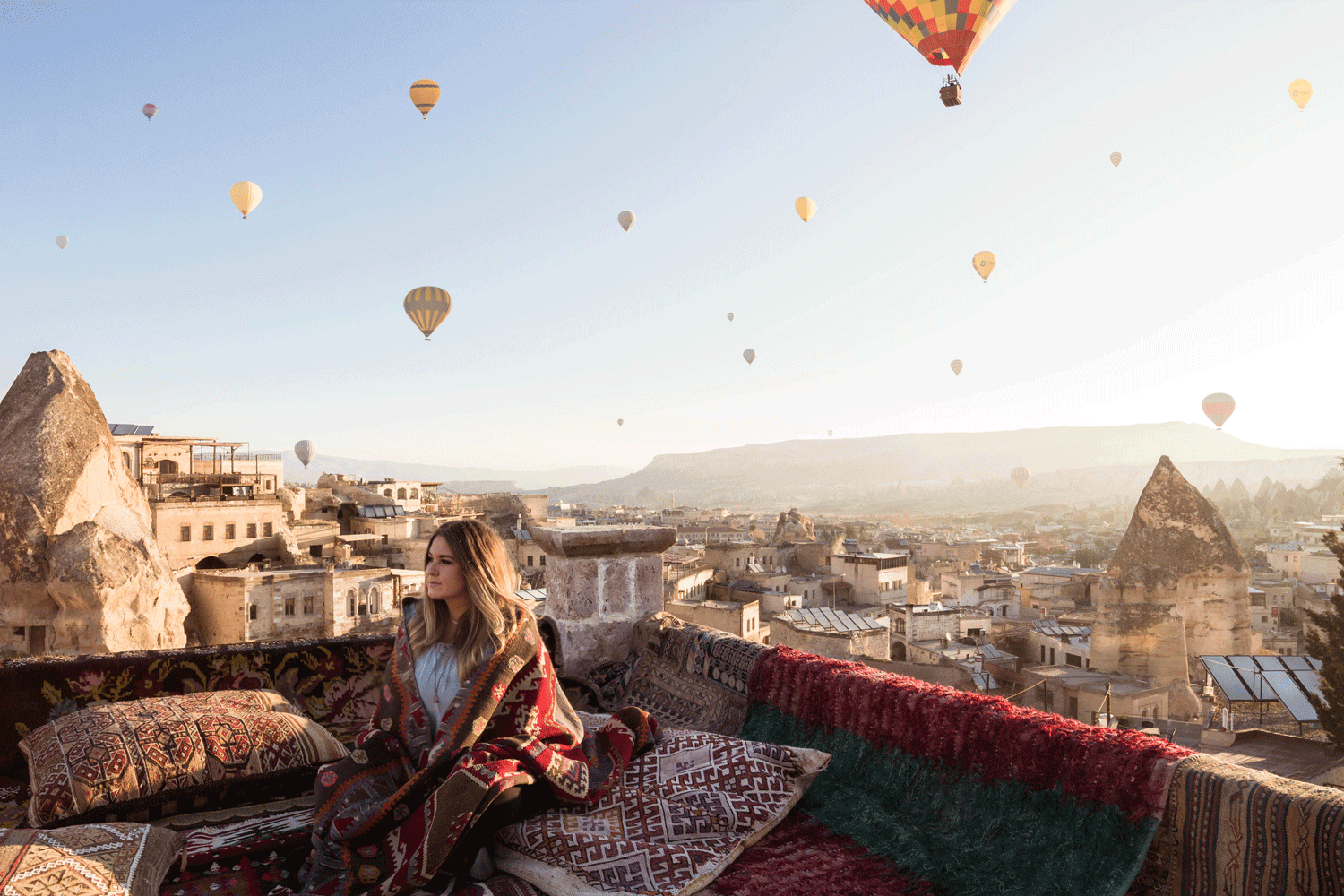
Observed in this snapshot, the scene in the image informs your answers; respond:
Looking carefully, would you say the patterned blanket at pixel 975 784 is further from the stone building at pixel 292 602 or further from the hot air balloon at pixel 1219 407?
the hot air balloon at pixel 1219 407

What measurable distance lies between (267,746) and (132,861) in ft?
2.53

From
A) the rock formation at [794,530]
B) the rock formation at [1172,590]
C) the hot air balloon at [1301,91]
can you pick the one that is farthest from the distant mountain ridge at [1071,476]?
the rock formation at [1172,590]

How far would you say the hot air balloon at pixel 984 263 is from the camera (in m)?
30.4

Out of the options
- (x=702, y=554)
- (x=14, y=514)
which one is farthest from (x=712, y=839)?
(x=702, y=554)

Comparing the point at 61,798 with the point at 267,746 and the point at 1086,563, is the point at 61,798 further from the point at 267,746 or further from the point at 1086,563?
the point at 1086,563

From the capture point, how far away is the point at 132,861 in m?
2.14

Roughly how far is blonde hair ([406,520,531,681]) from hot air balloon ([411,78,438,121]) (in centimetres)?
2726

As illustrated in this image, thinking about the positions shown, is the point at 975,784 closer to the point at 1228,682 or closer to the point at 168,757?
the point at 168,757

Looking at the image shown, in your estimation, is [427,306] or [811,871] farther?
[427,306]

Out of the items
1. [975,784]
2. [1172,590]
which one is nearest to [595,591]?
[975,784]

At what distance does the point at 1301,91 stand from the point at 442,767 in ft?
120

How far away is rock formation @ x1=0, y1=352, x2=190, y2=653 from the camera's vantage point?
12211mm

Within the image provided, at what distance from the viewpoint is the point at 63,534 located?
12.5 meters

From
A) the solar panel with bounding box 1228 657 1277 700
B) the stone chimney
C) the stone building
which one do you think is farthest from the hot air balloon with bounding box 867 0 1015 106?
the stone building
